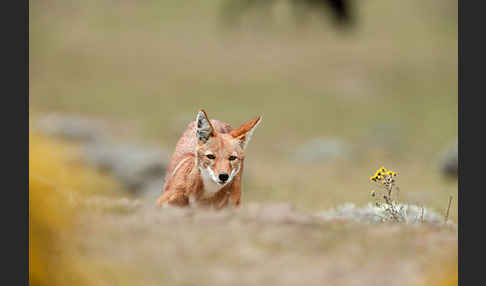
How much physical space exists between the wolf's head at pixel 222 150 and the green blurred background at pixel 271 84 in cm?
855

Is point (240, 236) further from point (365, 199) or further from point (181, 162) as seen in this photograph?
point (365, 199)

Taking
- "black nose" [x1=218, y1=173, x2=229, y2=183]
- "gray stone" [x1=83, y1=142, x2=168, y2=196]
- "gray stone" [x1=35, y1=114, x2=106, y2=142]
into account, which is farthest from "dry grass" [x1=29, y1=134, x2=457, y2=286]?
"gray stone" [x1=35, y1=114, x2=106, y2=142]

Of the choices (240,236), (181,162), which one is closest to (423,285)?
(240,236)

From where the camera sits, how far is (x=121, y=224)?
3.71 meters

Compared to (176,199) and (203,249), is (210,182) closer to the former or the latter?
(176,199)

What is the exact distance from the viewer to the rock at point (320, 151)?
746 inches

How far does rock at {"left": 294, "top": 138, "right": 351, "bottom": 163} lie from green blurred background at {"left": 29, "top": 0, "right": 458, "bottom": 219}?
0.15 m

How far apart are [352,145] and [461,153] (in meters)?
16.3

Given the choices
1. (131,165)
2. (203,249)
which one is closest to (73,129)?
(131,165)

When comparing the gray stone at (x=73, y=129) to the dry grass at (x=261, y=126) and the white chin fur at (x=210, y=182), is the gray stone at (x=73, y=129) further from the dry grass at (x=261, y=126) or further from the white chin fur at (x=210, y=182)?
the white chin fur at (x=210, y=182)

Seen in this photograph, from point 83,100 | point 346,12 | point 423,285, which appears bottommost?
point 423,285

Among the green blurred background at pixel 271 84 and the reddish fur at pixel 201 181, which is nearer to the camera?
the reddish fur at pixel 201 181

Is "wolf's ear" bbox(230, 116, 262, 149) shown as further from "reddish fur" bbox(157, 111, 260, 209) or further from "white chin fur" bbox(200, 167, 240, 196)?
"white chin fur" bbox(200, 167, 240, 196)

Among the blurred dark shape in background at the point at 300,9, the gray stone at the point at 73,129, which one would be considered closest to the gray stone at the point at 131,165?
the gray stone at the point at 73,129
